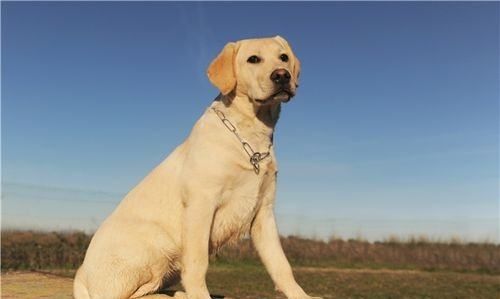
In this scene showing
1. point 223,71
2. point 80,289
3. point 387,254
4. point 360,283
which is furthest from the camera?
point 387,254

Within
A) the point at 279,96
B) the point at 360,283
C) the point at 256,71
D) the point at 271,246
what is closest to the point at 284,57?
the point at 256,71

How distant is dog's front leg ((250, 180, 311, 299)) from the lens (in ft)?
17.6

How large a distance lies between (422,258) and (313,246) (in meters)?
8.29

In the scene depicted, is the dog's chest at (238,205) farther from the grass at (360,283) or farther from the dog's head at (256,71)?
the grass at (360,283)

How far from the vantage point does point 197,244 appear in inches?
194

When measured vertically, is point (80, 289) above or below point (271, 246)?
below

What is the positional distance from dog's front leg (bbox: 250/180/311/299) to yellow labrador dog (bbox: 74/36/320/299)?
1 centimetres

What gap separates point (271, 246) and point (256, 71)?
1.81m

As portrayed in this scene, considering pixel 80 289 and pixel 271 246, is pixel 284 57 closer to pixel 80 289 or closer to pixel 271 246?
pixel 271 246

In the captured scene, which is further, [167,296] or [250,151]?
[167,296]

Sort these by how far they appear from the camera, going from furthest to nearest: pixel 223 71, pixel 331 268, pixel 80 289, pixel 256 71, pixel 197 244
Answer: pixel 331 268 < pixel 80 289 < pixel 223 71 < pixel 256 71 < pixel 197 244

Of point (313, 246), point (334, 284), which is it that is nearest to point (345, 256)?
point (313, 246)

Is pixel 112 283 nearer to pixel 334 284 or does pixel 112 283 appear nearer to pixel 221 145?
pixel 221 145

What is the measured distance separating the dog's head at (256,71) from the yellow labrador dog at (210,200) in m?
0.01
